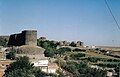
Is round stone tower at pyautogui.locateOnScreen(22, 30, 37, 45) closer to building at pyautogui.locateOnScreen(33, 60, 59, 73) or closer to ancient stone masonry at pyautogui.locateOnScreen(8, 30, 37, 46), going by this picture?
ancient stone masonry at pyautogui.locateOnScreen(8, 30, 37, 46)

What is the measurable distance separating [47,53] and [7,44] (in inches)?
449

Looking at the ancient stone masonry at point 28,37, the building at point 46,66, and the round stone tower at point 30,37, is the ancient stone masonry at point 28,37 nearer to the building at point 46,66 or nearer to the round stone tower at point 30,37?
the round stone tower at point 30,37

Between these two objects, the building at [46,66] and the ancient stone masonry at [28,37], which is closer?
the building at [46,66]

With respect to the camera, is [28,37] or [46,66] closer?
[46,66]

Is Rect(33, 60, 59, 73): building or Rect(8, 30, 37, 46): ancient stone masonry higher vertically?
Rect(8, 30, 37, 46): ancient stone masonry

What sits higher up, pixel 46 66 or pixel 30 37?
pixel 30 37

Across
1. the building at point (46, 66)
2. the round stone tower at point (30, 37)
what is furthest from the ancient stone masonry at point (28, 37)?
the building at point (46, 66)

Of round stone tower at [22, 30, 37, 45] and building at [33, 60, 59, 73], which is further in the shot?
round stone tower at [22, 30, 37, 45]

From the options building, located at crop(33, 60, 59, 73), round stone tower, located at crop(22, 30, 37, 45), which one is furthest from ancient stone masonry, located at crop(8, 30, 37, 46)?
building, located at crop(33, 60, 59, 73)

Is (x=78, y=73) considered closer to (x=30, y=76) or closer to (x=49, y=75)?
(x=49, y=75)

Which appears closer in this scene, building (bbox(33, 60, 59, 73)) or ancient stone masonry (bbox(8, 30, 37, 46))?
building (bbox(33, 60, 59, 73))

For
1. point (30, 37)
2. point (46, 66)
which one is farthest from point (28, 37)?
point (46, 66)

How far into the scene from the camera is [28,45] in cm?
2938

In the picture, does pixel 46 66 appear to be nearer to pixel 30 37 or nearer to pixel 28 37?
pixel 30 37
